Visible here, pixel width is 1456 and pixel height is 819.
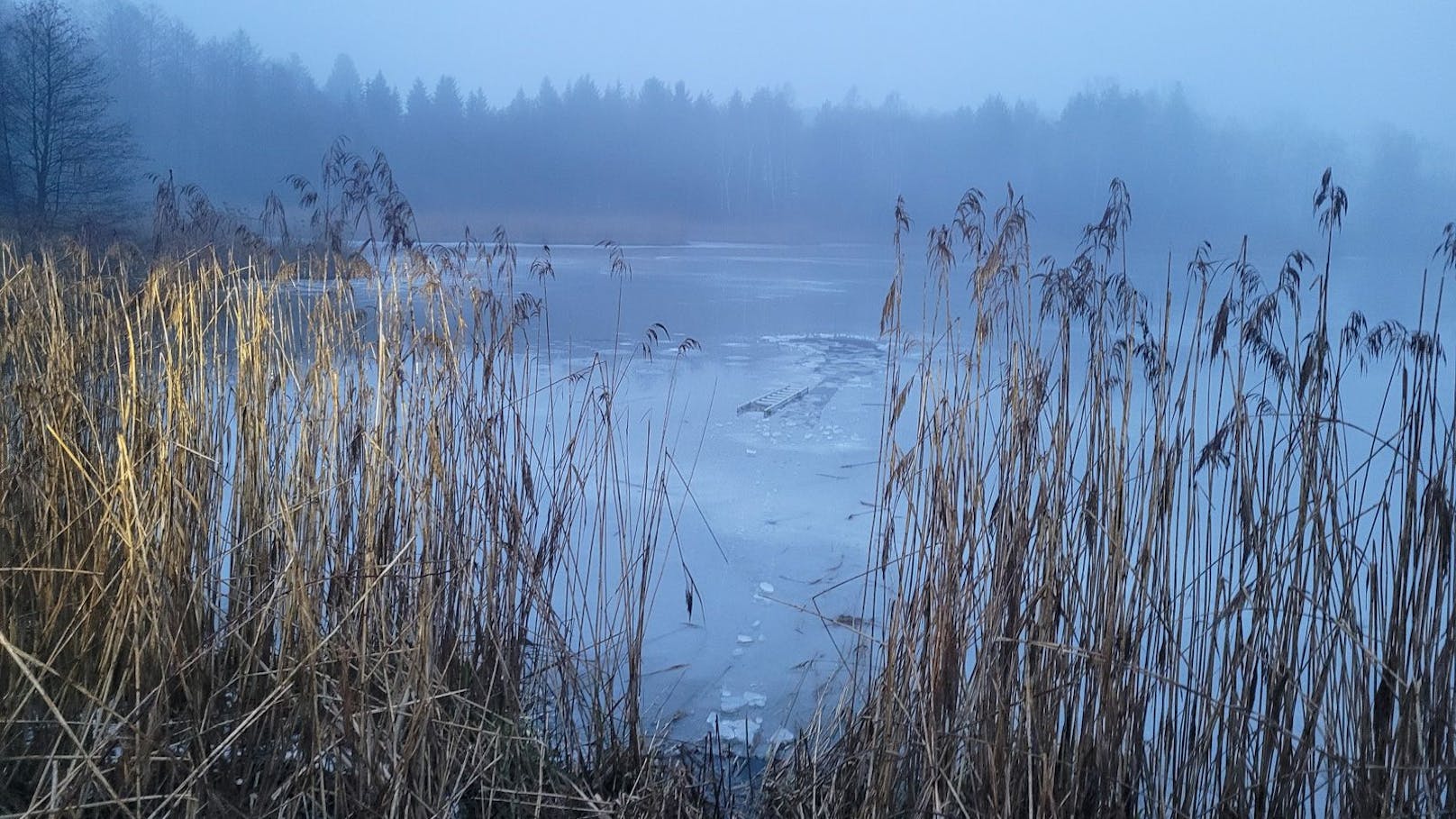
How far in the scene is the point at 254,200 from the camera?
16.2ft

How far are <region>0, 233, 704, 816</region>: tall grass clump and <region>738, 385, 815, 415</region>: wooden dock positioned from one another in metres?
1.96

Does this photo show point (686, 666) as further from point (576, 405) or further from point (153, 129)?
point (153, 129)

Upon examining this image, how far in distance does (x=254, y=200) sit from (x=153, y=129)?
8.62ft

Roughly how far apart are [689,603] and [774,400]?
7.93 ft

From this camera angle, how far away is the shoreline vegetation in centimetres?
121

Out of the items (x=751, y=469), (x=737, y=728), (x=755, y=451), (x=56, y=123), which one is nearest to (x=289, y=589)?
(x=737, y=728)

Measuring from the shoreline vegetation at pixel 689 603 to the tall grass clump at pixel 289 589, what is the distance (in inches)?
0.4

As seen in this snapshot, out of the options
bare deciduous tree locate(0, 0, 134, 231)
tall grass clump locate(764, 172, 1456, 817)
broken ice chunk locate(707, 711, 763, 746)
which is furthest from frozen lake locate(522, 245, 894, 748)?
bare deciduous tree locate(0, 0, 134, 231)

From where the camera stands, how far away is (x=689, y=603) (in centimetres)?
171

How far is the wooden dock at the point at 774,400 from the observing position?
3947 millimetres

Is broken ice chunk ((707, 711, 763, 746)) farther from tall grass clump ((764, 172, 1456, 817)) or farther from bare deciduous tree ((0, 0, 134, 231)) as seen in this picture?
bare deciduous tree ((0, 0, 134, 231))

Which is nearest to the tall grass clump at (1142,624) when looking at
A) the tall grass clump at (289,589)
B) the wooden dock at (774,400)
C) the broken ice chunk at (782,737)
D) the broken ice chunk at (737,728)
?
the broken ice chunk at (782,737)

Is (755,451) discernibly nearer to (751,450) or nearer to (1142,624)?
(751,450)

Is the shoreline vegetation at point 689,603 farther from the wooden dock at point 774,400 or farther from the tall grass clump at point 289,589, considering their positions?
the wooden dock at point 774,400
